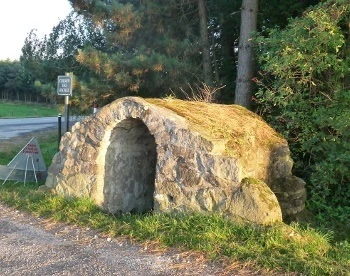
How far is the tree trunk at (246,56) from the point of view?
11.9 meters

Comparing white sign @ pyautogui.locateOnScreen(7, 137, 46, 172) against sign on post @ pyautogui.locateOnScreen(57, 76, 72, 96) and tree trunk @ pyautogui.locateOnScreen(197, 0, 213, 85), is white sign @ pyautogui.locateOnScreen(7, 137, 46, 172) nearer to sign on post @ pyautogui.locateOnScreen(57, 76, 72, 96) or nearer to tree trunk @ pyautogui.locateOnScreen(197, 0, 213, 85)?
sign on post @ pyautogui.locateOnScreen(57, 76, 72, 96)

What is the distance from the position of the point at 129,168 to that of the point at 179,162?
1813 millimetres

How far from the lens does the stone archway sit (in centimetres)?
804

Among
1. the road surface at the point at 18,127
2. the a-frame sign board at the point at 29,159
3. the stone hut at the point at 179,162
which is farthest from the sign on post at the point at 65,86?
the road surface at the point at 18,127

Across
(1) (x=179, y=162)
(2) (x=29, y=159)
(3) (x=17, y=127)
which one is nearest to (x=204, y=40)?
(2) (x=29, y=159)

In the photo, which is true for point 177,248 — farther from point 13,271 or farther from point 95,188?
point 95,188

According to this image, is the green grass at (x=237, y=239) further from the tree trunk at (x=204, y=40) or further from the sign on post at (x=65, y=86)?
the tree trunk at (x=204, y=40)

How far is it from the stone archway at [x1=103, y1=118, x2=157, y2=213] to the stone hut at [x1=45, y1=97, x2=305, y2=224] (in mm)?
17

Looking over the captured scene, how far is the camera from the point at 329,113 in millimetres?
8727

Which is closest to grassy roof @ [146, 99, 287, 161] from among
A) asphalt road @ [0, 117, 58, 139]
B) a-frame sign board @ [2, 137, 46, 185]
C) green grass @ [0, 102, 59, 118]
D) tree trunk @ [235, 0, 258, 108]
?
tree trunk @ [235, 0, 258, 108]

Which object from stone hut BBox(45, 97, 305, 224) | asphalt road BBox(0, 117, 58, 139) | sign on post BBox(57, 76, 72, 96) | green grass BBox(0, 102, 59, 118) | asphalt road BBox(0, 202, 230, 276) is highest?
sign on post BBox(57, 76, 72, 96)

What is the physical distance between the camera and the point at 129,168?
8.41m

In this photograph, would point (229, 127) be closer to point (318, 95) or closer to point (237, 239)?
point (237, 239)

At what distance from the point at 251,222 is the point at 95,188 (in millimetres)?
2842
